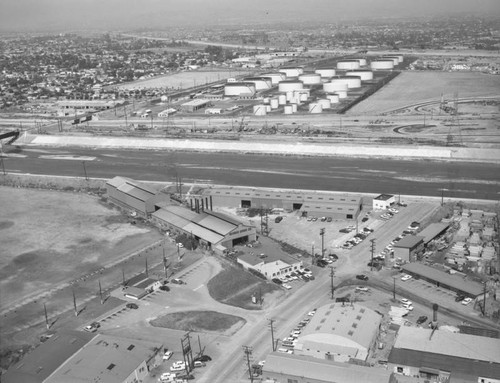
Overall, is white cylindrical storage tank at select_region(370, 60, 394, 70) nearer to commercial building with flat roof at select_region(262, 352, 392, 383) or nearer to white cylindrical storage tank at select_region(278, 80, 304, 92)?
white cylindrical storage tank at select_region(278, 80, 304, 92)

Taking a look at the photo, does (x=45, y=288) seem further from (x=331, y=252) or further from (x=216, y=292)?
(x=331, y=252)

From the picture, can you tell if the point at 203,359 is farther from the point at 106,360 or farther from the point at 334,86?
the point at 334,86

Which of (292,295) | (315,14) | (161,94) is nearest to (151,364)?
(292,295)

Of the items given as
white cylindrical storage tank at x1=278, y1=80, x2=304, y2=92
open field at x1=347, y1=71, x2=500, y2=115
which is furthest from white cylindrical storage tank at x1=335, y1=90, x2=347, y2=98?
white cylindrical storage tank at x1=278, y1=80, x2=304, y2=92

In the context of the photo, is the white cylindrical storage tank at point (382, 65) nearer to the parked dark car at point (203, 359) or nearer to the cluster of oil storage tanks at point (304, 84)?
the cluster of oil storage tanks at point (304, 84)

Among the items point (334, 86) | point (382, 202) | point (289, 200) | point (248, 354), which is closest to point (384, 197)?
point (382, 202)
